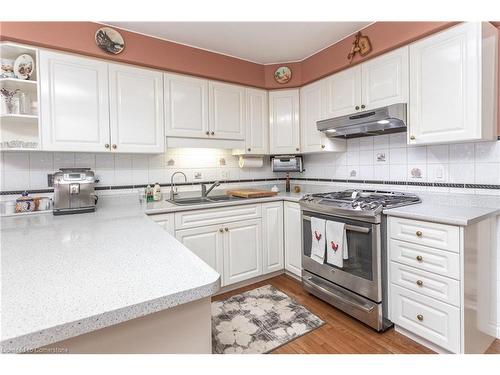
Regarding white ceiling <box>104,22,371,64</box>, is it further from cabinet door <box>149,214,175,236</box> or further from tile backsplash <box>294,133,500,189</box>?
cabinet door <box>149,214,175,236</box>

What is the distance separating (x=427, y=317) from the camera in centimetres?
166

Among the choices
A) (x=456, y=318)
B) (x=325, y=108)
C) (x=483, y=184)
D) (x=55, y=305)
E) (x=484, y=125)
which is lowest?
(x=456, y=318)

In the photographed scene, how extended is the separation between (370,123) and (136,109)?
6.58 ft

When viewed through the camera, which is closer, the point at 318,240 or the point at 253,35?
the point at 318,240

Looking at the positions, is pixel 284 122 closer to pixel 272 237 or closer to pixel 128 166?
pixel 272 237

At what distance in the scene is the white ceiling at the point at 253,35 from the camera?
2.17 meters

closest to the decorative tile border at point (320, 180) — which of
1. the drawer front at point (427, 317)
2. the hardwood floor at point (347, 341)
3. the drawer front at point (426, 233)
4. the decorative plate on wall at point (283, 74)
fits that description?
the drawer front at point (426, 233)

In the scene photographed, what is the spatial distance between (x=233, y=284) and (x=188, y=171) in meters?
1.28

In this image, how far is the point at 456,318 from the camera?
153 centimetres

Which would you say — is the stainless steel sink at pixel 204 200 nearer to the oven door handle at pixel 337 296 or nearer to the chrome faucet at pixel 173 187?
the chrome faucet at pixel 173 187

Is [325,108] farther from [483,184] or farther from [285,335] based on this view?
[285,335]

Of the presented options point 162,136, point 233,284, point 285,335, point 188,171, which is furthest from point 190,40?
point 285,335

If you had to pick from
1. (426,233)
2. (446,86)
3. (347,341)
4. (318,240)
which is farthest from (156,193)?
(446,86)

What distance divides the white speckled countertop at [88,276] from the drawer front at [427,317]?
55cm
